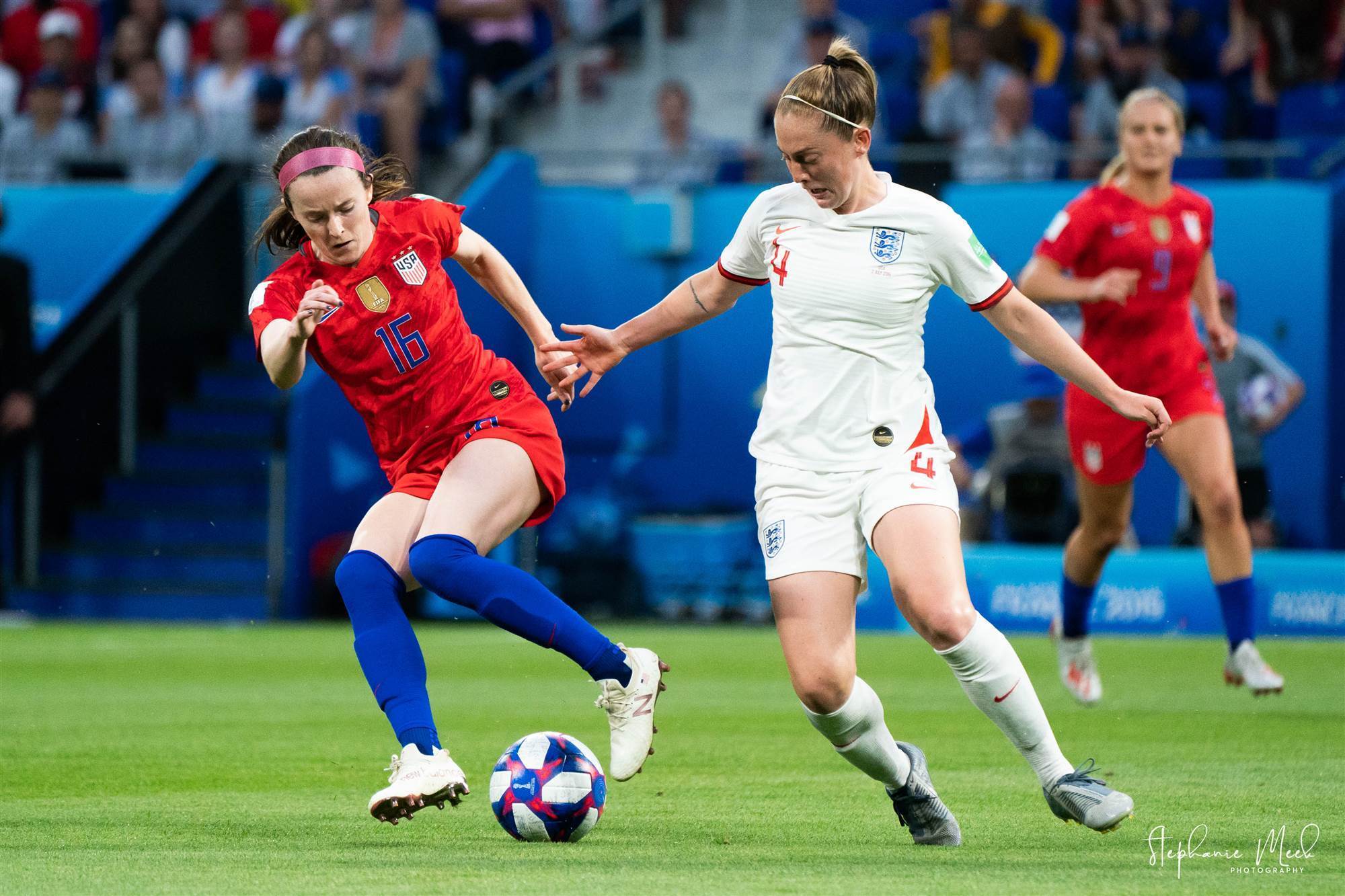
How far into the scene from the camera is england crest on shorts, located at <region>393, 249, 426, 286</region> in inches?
230

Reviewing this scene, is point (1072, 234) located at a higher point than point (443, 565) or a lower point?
higher

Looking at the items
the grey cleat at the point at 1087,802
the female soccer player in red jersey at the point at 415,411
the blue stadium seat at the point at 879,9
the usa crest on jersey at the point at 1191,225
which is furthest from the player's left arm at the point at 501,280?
the blue stadium seat at the point at 879,9

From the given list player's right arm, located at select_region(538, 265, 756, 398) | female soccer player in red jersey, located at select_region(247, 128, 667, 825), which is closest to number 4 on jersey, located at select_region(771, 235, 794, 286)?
→ player's right arm, located at select_region(538, 265, 756, 398)

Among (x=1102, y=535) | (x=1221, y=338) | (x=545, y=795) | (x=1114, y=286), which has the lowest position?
(x=1102, y=535)

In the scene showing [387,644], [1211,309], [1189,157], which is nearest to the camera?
[387,644]

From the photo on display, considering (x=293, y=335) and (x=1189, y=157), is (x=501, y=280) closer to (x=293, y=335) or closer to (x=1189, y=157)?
(x=293, y=335)

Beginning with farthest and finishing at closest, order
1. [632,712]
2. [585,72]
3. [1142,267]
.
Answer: [585,72] < [1142,267] < [632,712]

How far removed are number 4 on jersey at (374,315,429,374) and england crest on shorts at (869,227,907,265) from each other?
1.41 meters

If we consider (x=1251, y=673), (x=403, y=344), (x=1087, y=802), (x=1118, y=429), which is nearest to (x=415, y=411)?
(x=403, y=344)

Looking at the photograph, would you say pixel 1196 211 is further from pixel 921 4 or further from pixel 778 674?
pixel 921 4

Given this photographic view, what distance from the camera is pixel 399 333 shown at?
5809mm

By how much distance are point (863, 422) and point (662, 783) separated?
183 cm

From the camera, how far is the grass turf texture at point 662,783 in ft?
15.4

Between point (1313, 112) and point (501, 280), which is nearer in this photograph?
point (501, 280)
